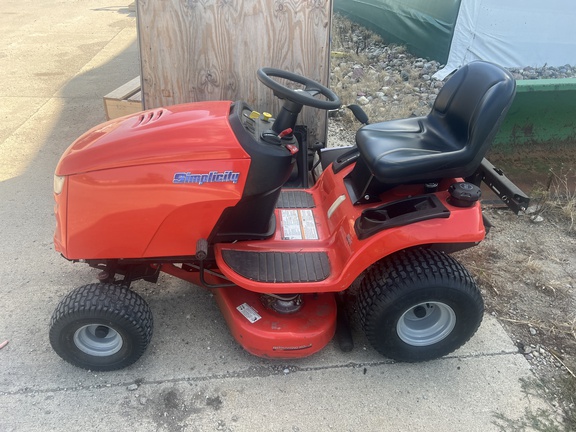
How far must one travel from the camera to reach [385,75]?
645 cm

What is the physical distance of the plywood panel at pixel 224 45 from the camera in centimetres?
334

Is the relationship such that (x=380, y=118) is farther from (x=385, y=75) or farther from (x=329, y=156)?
(x=329, y=156)

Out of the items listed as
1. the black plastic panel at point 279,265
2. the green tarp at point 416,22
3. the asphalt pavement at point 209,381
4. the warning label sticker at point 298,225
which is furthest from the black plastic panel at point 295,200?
the green tarp at point 416,22

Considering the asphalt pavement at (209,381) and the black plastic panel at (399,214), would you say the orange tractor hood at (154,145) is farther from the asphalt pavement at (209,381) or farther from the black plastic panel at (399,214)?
the asphalt pavement at (209,381)

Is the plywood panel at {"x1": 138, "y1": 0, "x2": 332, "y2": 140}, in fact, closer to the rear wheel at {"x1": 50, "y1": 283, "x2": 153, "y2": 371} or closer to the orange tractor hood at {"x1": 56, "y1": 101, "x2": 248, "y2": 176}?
the orange tractor hood at {"x1": 56, "y1": 101, "x2": 248, "y2": 176}

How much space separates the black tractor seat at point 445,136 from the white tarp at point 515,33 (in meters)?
4.05

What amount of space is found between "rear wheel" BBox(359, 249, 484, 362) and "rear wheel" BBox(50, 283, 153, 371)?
40.6 inches

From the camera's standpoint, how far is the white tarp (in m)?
6.17

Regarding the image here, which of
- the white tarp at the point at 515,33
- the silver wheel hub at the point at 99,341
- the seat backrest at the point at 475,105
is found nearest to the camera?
the seat backrest at the point at 475,105

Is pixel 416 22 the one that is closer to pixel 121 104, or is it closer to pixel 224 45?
pixel 224 45

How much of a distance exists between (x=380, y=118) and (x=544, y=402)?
3.45 metres

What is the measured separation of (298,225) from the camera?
2605 millimetres

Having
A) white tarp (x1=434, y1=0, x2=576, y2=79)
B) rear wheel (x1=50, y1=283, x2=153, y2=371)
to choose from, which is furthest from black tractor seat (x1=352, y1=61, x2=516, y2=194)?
Result: white tarp (x1=434, y1=0, x2=576, y2=79)

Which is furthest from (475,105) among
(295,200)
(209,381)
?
(209,381)
